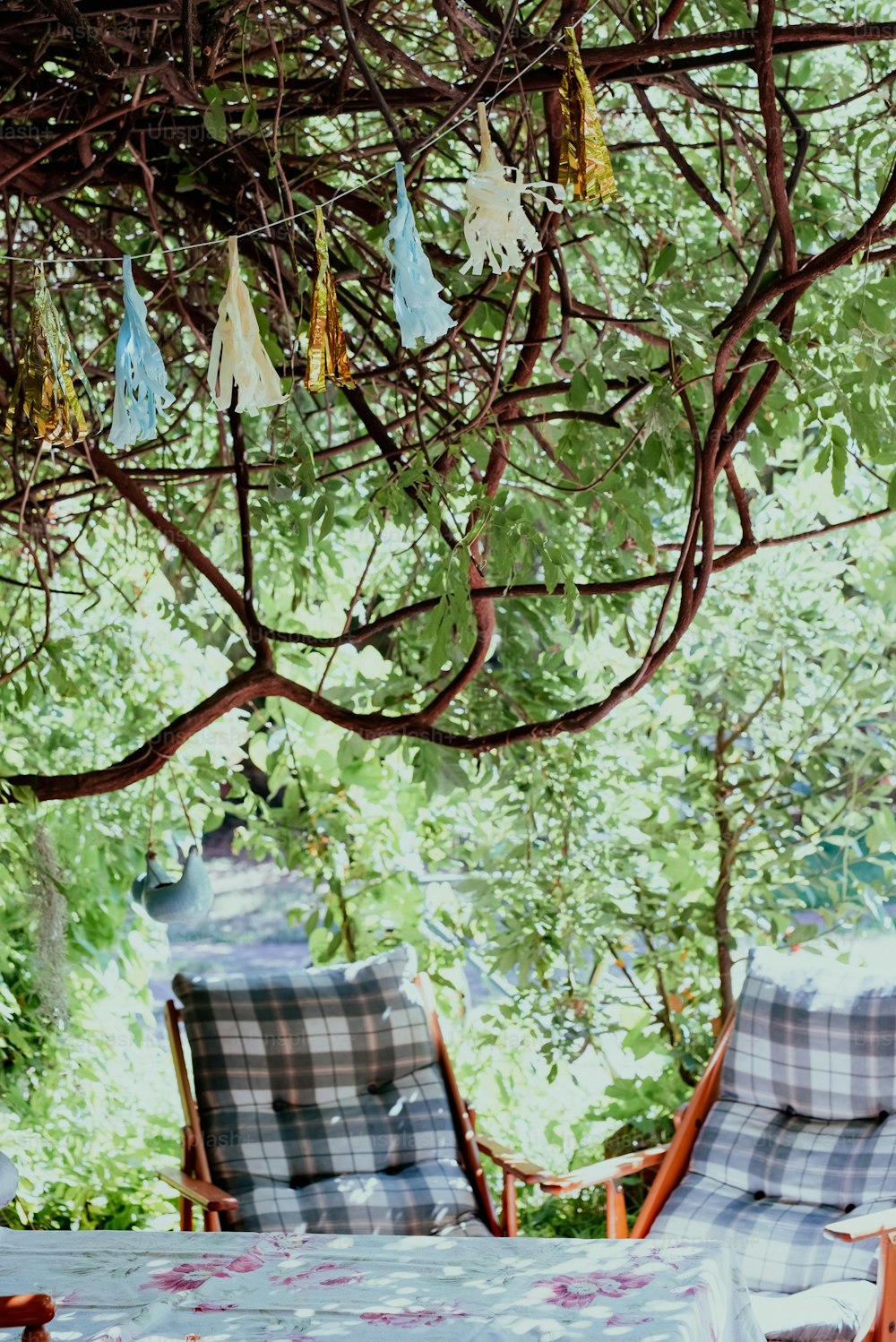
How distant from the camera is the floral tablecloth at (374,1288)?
69.8 inches

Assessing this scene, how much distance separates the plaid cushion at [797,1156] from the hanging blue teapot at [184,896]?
1241mm

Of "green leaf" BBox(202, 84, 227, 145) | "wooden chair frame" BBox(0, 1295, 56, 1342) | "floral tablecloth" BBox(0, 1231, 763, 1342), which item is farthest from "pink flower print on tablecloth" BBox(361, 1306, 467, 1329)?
"green leaf" BBox(202, 84, 227, 145)

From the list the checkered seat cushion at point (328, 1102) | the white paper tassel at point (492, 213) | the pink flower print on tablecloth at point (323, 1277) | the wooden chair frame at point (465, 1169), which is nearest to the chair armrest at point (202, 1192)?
the wooden chair frame at point (465, 1169)

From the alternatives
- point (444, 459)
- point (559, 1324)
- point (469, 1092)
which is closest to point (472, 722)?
point (444, 459)

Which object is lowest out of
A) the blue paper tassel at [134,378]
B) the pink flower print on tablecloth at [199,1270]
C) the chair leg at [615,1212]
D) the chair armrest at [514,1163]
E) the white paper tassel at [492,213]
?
the chair leg at [615,1212]

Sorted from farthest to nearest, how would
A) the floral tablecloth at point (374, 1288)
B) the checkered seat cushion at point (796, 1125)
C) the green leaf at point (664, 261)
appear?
the checkered seat cushion at point (796, 1125) → the green leaf at point (664, 261) → the floral tablecloth at point (374, 1288)

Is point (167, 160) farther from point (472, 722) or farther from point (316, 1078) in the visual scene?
point (316, 1078)

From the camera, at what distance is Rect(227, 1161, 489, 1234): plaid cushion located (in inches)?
115

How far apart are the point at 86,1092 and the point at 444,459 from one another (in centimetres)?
224

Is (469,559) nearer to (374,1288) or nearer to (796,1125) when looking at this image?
(374,1288)

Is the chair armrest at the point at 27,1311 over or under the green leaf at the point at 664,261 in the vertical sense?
under

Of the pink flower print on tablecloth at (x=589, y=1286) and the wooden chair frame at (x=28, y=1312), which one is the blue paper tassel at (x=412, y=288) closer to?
the wooden chair frame at (x=28, y=1312)

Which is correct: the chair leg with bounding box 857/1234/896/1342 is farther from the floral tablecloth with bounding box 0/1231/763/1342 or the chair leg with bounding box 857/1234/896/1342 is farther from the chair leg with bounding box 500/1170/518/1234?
the chair leg with bounding box 500/1170/518/1234

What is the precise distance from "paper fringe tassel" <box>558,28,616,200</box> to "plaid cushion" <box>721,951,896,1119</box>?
211 cm
